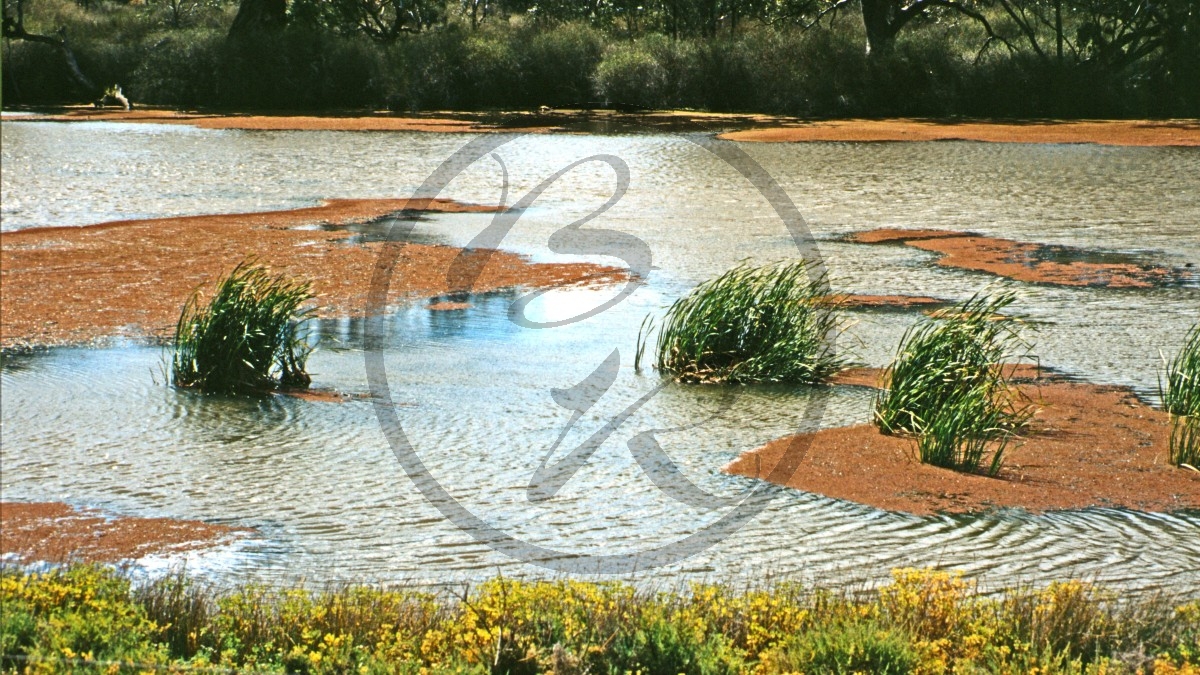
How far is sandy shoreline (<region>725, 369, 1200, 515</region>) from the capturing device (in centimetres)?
838

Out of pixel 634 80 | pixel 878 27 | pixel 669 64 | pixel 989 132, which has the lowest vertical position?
pixel 989 132

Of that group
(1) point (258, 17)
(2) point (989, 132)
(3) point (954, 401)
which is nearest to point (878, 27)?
(2) point (989, 132)

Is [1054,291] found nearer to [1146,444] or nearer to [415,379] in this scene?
[1146,444]

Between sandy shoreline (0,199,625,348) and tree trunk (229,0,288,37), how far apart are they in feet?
92.4

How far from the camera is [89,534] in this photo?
23.7ft

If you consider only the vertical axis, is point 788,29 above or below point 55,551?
above

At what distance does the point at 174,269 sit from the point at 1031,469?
10.2 m

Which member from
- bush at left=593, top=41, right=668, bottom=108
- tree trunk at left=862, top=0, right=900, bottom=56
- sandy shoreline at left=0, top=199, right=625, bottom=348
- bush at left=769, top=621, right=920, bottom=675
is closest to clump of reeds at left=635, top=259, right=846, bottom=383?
sandy shoreline at left=0, top=199, right=625, bottom=348

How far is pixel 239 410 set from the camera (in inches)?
401

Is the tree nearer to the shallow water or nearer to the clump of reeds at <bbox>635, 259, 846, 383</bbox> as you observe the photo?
the shallow water

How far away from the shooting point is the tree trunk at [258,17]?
154 ft

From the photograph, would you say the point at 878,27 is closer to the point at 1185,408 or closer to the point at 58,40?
the point at 58,40

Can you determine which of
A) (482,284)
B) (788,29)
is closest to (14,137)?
(482,284)

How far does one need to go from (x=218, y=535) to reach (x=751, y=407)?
4.58 metres
